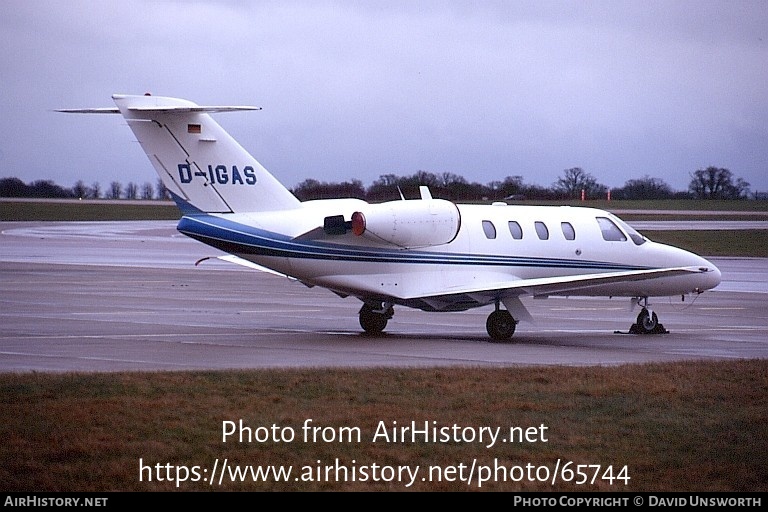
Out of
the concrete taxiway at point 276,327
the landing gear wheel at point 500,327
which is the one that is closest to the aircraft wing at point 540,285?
the landing gear wheel at point 500,327

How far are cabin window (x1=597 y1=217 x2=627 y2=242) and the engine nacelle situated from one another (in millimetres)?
3947

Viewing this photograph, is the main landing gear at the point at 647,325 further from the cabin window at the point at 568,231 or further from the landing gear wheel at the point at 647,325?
the cabin window at the point at 568,231

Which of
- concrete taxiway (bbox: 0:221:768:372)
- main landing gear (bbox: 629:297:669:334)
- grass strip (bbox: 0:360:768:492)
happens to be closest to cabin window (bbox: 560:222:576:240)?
concrete taxiway (bbox: 0:221:768:372)

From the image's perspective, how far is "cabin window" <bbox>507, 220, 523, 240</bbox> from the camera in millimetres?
24703

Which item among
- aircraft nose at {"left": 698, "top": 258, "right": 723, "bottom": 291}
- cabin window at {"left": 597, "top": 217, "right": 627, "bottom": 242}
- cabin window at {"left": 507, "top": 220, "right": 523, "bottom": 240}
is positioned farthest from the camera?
aircraft nose at {"left": 698, "top": 258, "right": 723, "bottom": 291}

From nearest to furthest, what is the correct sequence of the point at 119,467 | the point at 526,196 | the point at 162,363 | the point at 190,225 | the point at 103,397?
1. the point at 119,467
2. the point at 103,397
3. the point at 162,363
4. the point at 190,225
5. the point at 526,196

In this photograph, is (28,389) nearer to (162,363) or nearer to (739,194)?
(162,363)

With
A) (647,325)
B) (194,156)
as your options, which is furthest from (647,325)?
(194,156)

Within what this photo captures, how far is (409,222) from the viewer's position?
2295 centimetres

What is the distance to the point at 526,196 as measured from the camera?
A: 36375 millimetres

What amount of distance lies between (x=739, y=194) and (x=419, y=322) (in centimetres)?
11219

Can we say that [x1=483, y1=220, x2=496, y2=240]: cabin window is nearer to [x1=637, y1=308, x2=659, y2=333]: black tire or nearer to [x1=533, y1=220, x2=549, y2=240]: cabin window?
[x1=533, y1=220, x2=549, y2=240]: cabin window

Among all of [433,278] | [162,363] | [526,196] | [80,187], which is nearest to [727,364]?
[433,278]

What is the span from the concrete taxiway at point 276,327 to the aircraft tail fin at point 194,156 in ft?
8.25
